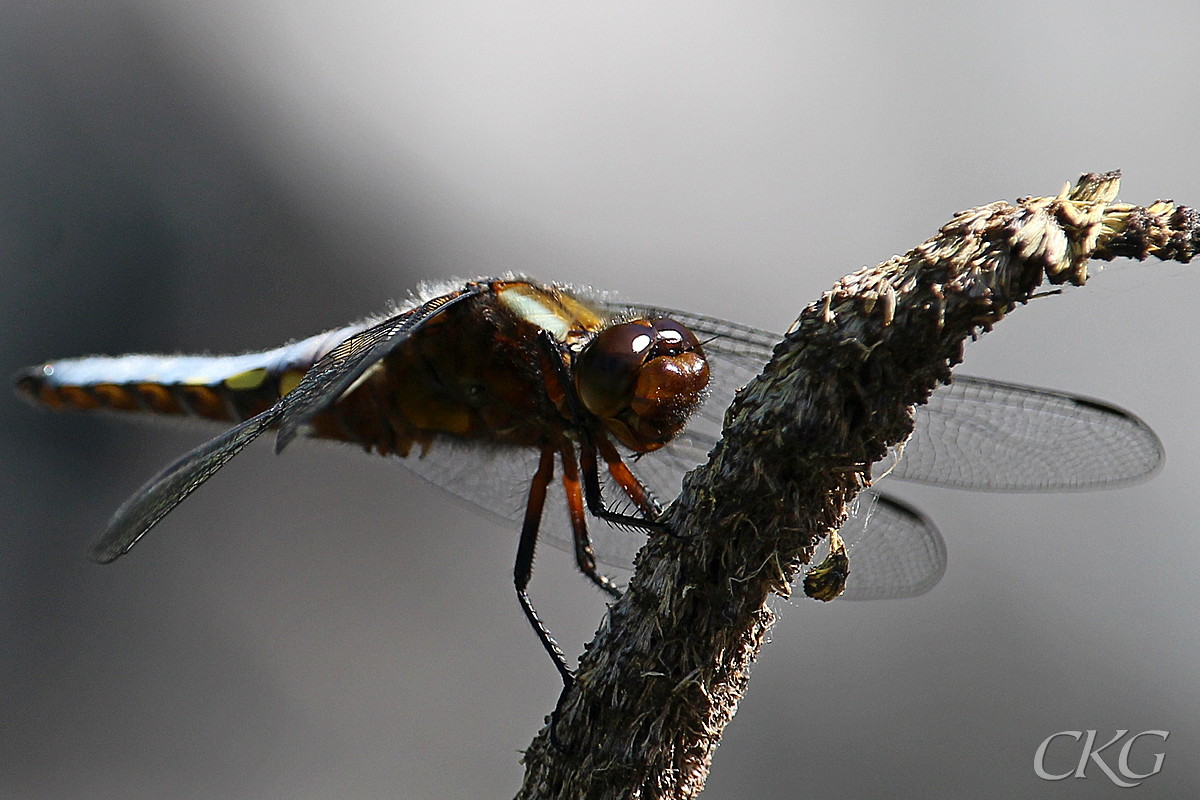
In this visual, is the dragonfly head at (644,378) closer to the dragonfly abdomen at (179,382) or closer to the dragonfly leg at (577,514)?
the dragonfly leg at (577,514)

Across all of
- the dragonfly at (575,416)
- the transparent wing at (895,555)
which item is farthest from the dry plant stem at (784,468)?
the transparent wing at (895,555)

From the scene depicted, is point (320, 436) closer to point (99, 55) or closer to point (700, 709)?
point (700, 709)

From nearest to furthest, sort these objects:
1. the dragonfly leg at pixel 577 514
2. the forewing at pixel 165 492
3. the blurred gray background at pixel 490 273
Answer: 1. the forewing at pixel 165 492
2. the dragonfly leg at pixel 577 514
3. the blurred gray background at pixel 490 273

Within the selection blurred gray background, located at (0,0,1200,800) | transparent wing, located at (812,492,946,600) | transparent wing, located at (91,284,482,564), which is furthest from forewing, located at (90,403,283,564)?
blurred gray background, located at (0,0,1200,800)

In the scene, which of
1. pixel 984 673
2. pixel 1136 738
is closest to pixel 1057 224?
pixel 1136 738

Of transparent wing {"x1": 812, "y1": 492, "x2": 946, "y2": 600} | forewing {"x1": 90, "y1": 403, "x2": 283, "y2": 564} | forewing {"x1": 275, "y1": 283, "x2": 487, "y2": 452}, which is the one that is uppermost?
transparent wing {"x1": 812, "y1": 492, "x2": 946, "y2": 600}

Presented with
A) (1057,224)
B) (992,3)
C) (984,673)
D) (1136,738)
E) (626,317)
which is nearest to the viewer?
(1057,224)

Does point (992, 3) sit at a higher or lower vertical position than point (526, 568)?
higher

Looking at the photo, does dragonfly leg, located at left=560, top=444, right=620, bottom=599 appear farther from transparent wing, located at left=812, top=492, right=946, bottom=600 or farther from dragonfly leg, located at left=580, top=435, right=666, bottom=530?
transparent wing, located at left=812, top=492, right=946, bottom=600
